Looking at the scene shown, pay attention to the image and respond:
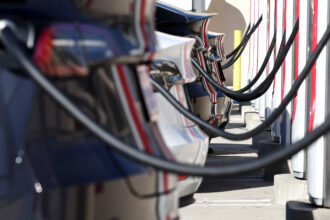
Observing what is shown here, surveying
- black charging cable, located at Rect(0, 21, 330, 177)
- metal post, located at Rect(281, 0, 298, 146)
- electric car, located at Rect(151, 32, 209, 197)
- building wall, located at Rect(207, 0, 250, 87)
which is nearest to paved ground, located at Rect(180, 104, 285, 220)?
electric car, located at Rect(151, 32, 209, 197)

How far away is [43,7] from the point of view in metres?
1.73

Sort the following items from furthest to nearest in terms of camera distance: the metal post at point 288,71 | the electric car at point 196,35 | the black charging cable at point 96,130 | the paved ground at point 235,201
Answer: the metal post at point 288,71 < the electric car at point 196,35 < the paved ground at point 235,201 < the black charging cable at point 96,130

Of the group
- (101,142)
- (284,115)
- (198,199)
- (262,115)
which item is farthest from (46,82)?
(262,115)

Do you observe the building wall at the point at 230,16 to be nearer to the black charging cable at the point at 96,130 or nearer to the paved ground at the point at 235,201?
the paved ground at the point at 235,201

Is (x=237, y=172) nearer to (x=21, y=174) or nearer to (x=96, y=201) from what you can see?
(x=96, y=201)

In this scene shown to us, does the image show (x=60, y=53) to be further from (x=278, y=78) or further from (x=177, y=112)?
(x=278, y=78)

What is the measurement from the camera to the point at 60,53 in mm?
→ 1719

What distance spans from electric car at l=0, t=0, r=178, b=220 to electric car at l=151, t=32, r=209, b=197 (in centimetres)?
136

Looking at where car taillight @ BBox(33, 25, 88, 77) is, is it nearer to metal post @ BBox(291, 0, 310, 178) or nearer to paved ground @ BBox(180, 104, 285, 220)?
paved ground @ BBox(180, 104, 285, 220)

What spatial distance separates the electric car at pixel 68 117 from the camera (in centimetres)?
169

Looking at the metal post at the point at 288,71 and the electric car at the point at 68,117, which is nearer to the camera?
the electric car at the point at 68,117

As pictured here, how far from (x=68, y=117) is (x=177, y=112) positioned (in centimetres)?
178

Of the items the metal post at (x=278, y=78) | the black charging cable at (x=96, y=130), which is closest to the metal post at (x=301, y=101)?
the metal post at (x=278, y=78)

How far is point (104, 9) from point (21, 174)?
1.31ft
